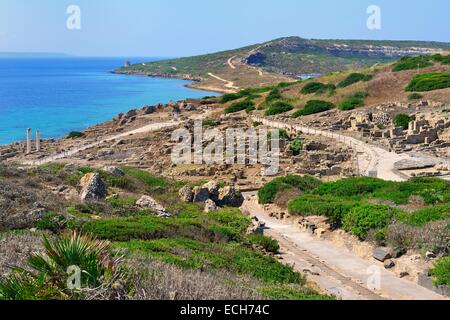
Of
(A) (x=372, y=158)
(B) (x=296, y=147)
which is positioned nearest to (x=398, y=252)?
(A) (x=372, y=158)

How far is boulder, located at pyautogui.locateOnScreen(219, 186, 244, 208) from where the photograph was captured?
20.1 m

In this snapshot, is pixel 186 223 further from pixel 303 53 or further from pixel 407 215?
pixel 303 53

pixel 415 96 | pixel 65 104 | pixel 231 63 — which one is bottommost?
pixel 65 104

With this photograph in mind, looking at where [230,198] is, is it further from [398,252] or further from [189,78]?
[189,78]

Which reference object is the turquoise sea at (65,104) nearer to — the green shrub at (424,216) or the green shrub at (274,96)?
the green shrub at (274,96)

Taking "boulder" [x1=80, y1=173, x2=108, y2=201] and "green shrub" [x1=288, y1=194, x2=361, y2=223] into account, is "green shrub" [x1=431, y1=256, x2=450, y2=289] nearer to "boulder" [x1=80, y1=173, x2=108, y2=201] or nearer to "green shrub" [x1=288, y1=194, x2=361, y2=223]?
"green shrub" [x1=288, y1=194, x2=361, y2=223]

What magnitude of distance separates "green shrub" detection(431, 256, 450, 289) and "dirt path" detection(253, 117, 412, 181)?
45.2 feet

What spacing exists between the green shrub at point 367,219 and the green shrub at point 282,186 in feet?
18.1

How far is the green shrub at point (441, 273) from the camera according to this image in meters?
10.2

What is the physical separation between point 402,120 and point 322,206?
897 inches

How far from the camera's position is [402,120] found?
36.8 meters

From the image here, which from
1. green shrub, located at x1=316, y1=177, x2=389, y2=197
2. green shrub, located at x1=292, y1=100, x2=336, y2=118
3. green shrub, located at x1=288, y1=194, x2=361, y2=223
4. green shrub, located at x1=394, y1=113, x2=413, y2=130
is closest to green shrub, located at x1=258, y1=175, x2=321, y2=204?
green shrub, located at x1=316, y1=177, x2=389, y2=197

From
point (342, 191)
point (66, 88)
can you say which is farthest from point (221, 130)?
point (66, 88)
